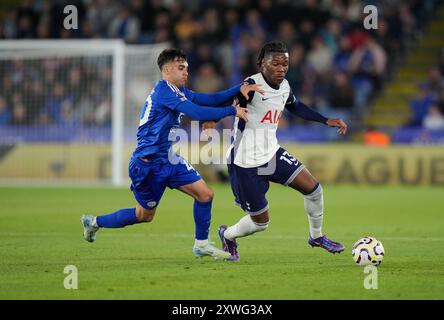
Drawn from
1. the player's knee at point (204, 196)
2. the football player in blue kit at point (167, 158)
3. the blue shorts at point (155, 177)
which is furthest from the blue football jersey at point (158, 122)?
the player's knee at point (204, 196)

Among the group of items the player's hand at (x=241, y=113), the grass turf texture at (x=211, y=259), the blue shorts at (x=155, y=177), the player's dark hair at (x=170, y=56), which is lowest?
the grass turf texture at (x=211, y=259)

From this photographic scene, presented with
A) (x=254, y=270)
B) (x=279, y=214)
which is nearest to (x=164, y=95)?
(x=254, y=270)

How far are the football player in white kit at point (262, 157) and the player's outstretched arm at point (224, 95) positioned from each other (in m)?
0.17

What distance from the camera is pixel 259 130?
30.0 feet

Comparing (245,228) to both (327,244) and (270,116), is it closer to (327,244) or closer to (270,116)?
(327,244)

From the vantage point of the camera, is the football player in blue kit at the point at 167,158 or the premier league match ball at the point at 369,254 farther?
the football player in blue kit at the point at 167,158

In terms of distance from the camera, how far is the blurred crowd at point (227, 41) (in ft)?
68.3

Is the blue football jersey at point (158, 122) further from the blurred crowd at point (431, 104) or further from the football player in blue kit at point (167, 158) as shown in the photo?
the blurred crowd at point (431, 104)

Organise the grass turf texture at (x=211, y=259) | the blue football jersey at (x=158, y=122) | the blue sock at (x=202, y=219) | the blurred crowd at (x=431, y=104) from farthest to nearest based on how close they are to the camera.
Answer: the blurred crowd at (x=431, y=104) → the blue sock at (x=202, y=219) → the blue football jersey at (x=158, y=122) → the grass turf texture at (x=211, y=259)

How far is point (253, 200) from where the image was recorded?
29.6 ft

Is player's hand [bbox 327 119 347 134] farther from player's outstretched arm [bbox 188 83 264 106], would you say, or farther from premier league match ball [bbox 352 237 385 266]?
premier league match ball [bbox 352 237 385 266]

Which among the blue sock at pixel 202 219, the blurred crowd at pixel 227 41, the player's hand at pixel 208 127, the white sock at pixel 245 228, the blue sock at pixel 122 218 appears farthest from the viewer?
the blurred crowd at pixel 227 41

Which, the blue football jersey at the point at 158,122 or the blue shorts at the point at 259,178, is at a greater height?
Answer: the blue football jersey at the point at 158,122

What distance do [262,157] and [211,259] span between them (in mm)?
1147
